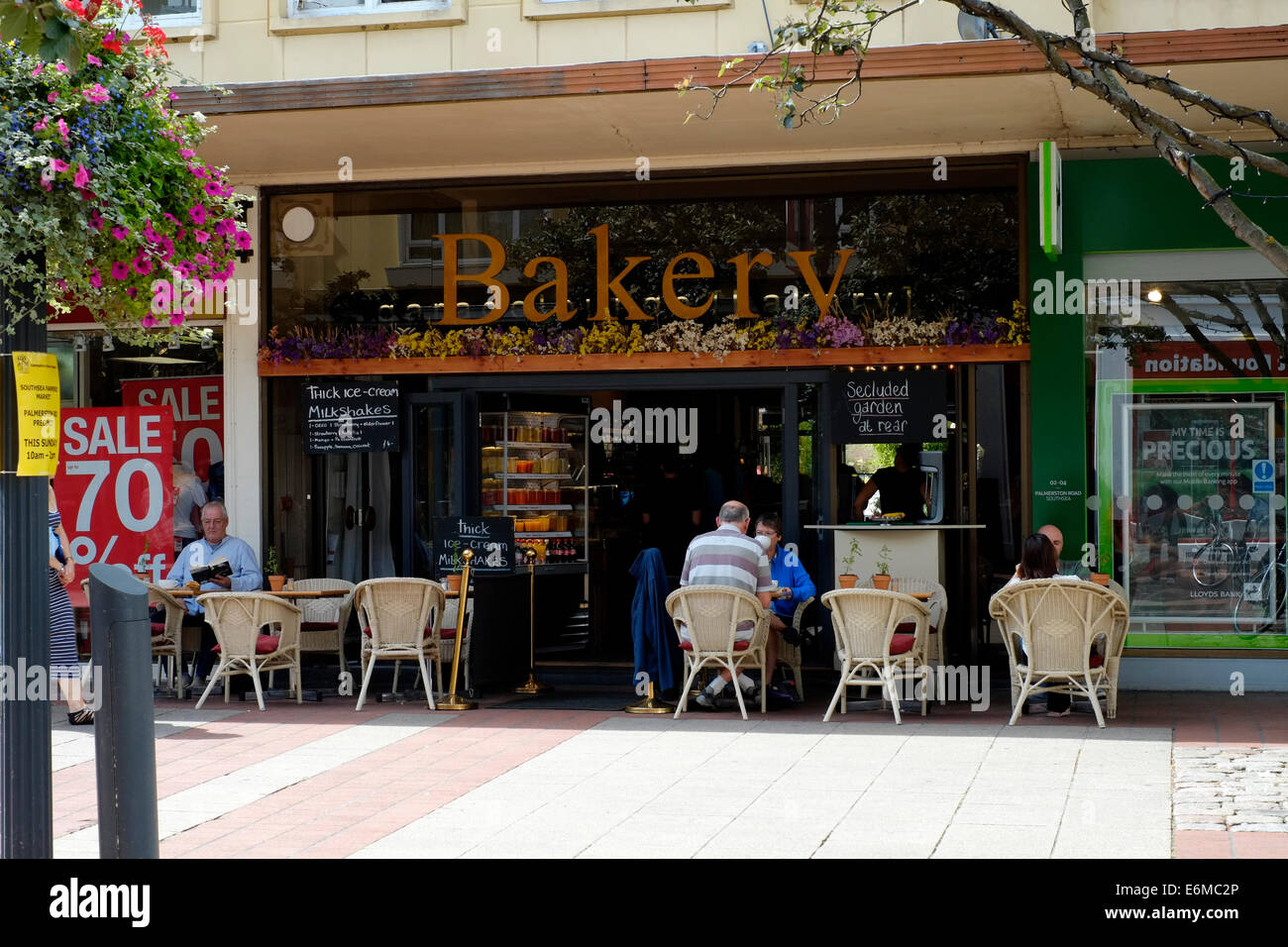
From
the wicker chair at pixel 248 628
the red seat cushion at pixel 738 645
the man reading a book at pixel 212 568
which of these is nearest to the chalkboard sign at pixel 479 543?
the wicker chair at pixel 248 628

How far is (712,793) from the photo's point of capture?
712 cm

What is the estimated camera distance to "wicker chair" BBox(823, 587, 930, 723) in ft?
29.9

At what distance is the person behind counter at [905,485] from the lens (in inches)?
437

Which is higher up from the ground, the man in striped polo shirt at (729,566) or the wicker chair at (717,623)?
the man in striped polo shirt at (729,566)

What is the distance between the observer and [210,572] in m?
10.9

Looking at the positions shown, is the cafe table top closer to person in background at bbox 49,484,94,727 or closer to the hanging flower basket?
person in background at bbox 49,484,94,727

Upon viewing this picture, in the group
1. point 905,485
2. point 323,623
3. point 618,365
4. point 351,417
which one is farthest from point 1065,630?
point 351,417

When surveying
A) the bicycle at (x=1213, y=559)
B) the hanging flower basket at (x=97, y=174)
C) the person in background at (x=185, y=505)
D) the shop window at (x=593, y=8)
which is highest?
the shop window at (x=593, y=8)

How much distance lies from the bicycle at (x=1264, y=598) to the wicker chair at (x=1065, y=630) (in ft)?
6.72

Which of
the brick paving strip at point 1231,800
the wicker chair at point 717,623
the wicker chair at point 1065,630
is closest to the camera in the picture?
the brick paving strip at point 1231,800

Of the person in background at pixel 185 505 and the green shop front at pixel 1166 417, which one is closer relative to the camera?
the green shop front at pixel 1166 417

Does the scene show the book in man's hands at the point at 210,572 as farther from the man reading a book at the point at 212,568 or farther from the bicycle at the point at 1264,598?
the bicycle at the point at 1264,598

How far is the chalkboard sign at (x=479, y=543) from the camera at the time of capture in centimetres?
1070

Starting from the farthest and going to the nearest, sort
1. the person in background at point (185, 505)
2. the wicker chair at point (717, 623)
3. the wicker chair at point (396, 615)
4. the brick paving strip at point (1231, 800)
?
the person in background at point (185, 505), the wicker chair at point (396, 615), the wicker chair at point (717, 623), the brick paving strip at point (1231, 800)
